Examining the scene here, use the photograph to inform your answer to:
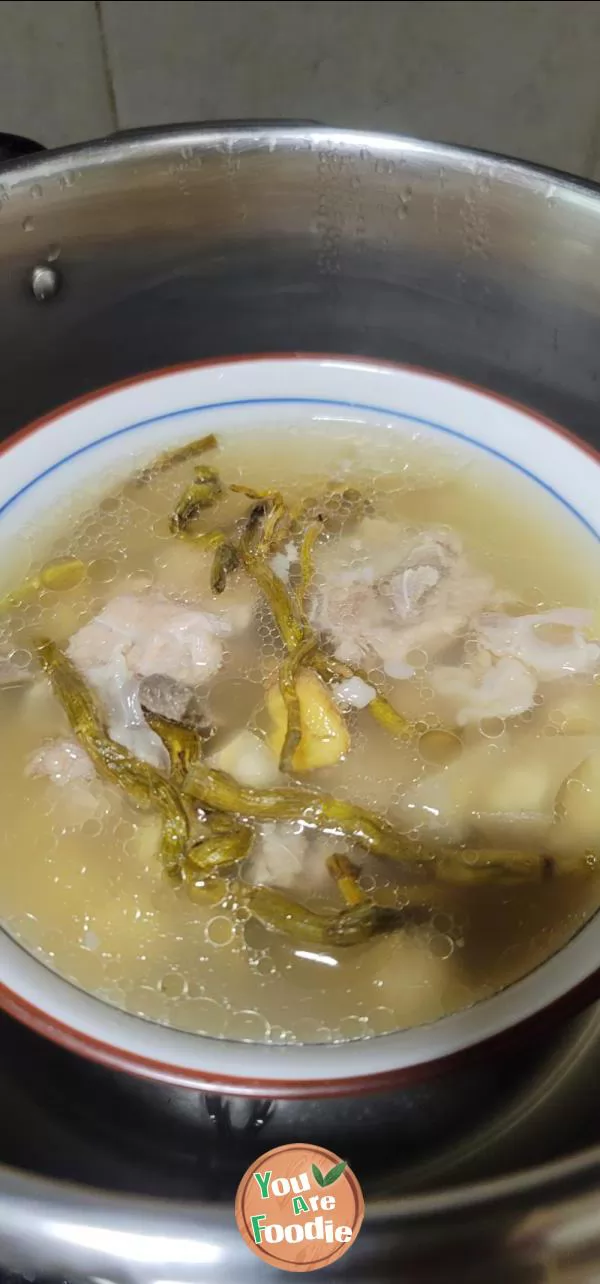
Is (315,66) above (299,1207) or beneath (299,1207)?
above

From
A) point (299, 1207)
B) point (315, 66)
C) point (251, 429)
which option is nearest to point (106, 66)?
point (315, 66)

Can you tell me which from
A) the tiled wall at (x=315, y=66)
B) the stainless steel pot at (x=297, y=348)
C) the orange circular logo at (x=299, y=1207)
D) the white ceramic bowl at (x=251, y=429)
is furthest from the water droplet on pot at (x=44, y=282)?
the orange circular logo at (x=299, y=1207)

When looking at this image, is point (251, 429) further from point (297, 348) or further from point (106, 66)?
point (106, 66)

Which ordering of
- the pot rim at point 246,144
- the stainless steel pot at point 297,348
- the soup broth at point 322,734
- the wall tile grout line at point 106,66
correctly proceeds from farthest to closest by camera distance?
the wall tile grout line at point 106,66 → the pot rim at point 246,144 → the soup broth at point 322,734 → the stainless steel pot at point 297,348

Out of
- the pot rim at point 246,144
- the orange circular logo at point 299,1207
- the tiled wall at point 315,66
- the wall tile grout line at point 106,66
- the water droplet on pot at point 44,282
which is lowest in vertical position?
the orange circular logo at point 299,1207

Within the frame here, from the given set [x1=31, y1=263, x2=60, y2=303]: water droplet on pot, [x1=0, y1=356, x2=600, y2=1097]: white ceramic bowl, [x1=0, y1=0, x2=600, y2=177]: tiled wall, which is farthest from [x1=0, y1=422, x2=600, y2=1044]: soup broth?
[x1=0, y1=0, x2=600, y2=177]: tiled wall

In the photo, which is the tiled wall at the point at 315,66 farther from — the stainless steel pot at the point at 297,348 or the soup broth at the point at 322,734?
the soup broth at the point at 322,734
